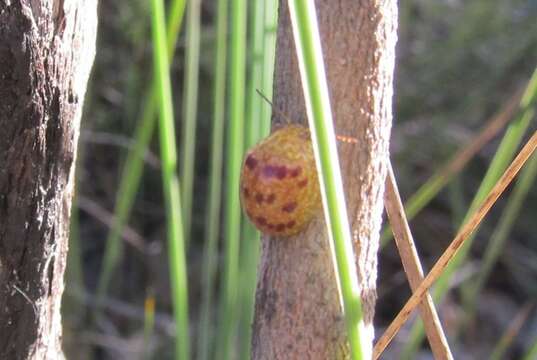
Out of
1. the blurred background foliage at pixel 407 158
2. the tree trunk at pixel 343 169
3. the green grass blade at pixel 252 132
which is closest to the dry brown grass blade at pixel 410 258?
the tree trunk at pixel 343 169

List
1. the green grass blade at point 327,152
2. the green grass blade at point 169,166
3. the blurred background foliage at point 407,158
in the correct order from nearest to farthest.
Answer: the green grass blade at point 327,152, the green grass blade at point 169,166, the blurred background foliage at point 407,158

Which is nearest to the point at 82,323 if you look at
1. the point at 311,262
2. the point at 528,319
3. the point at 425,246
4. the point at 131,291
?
the point at 131,291

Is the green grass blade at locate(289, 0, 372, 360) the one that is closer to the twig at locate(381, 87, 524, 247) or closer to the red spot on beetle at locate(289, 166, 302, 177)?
the red spot on beetle at locate(289, 166, 302, 177)

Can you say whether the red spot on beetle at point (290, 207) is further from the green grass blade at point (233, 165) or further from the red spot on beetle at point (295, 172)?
the green grass blade at point (233, 165)

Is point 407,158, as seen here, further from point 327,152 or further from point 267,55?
point 327,152

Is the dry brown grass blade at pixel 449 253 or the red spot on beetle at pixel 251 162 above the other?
the red spot on beetle at pixel 251 162

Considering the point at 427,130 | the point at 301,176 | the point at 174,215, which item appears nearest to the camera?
the point at 301,176

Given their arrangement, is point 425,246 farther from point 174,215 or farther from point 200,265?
point 174,215
